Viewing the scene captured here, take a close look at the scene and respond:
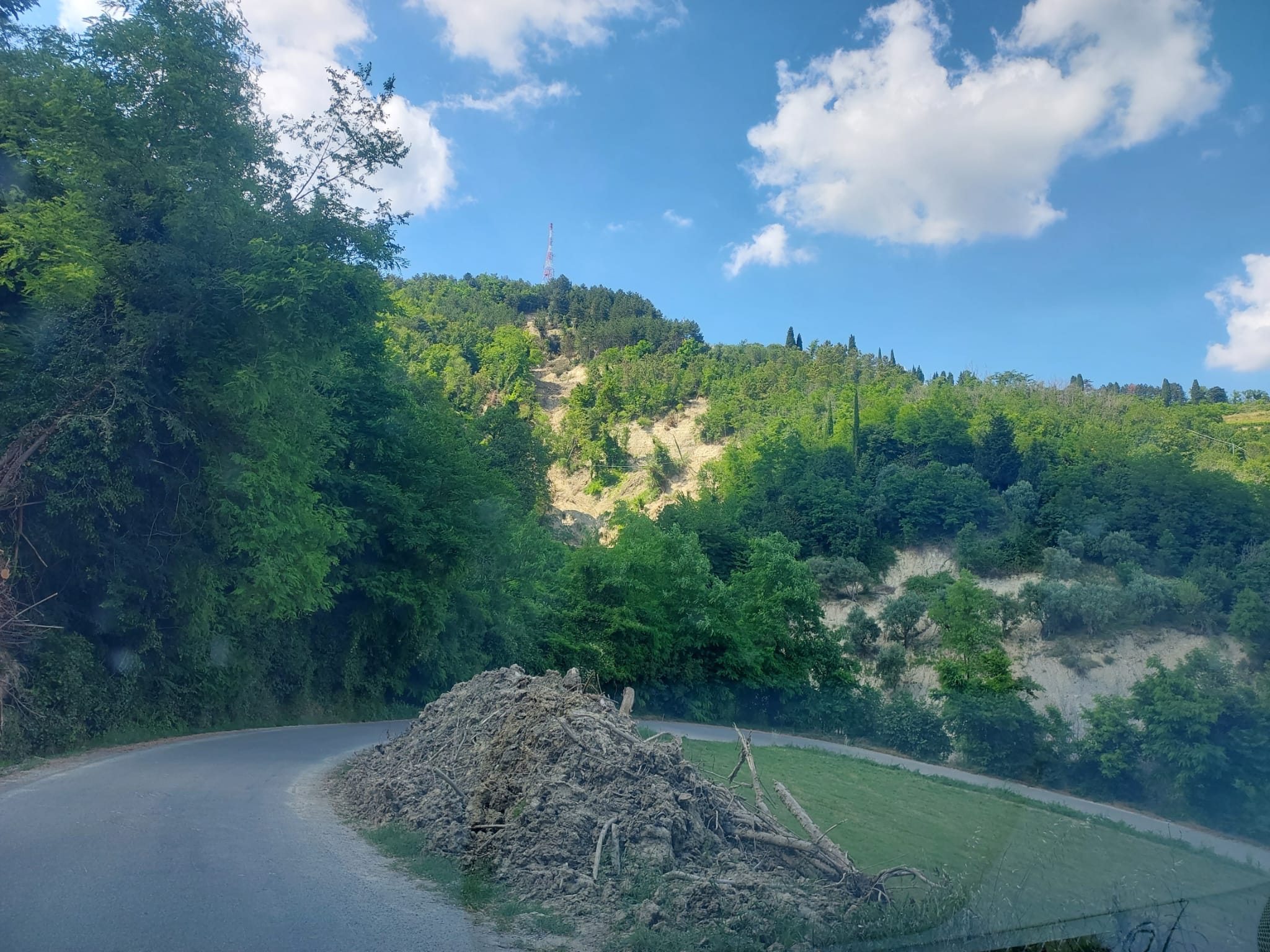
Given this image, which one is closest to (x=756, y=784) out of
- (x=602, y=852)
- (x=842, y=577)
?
(x=602, y=852)

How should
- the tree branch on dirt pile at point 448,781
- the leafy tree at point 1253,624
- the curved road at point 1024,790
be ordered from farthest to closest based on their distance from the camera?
the leafy tree at point 1253,624
the curved road at point 1024,790
the tree branch on dirt pile at point 448,781

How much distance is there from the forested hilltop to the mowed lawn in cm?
364

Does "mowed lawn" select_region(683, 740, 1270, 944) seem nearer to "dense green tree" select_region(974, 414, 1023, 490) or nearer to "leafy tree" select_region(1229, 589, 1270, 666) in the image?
"leafy tree" select_region(1229, 589, 1270, 666)

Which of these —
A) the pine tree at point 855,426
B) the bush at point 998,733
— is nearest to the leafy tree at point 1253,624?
the bush at point 998,733

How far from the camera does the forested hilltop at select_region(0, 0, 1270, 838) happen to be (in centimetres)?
1467

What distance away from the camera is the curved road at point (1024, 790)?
35.9 feet

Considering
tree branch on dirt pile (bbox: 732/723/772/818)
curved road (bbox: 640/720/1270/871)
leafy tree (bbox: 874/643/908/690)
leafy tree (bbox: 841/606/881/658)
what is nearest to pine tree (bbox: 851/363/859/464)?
leafy tree (bbox: 841/606/881/658)

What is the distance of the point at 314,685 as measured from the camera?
2552cm

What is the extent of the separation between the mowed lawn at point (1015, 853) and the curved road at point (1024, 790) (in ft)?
2.11

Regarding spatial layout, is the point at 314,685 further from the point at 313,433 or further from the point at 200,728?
the point at 313,433

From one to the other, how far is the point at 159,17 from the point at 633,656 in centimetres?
2659

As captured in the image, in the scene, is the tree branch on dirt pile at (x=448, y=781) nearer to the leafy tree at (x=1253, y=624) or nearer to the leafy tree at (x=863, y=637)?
the leafy tree at (x=1253, y=624)

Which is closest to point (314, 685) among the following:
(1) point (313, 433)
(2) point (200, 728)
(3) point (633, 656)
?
(2) point (200, 728)

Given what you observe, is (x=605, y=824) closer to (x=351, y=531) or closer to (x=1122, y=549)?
(x=351, y=531)
